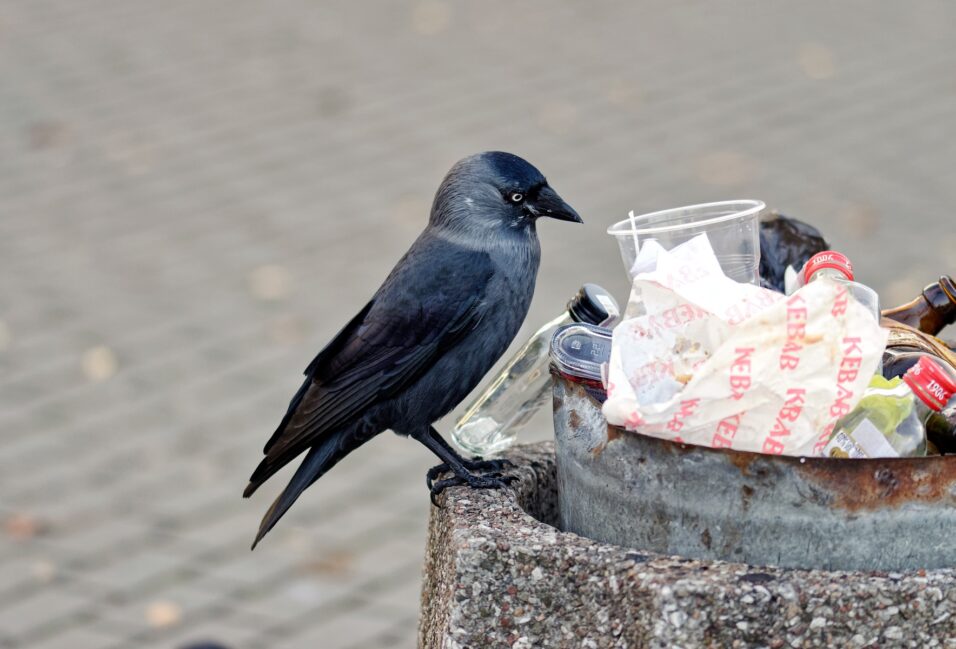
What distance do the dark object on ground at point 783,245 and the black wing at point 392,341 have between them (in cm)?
64

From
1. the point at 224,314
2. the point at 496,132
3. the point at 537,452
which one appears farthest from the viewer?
the point at 496,132

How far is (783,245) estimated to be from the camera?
301cm

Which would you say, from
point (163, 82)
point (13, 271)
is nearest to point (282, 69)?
point (163, 82)

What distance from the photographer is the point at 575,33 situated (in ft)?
33.3

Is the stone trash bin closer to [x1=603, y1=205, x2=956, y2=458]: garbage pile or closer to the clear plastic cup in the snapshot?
[x1=603, y1=205, x2=956, y2=458]: garbage pile

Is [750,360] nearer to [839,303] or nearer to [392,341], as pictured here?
[839,303]

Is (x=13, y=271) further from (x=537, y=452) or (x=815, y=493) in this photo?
(x=815, y=493)

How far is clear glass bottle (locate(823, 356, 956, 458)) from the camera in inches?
84.1

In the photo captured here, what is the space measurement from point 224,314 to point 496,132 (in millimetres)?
2430

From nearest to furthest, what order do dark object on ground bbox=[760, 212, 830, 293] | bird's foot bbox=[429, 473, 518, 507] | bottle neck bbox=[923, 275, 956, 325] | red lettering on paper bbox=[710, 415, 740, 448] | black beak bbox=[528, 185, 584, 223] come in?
1. red lettering on paper bbox=[710, 415, 740, 448]
2. bird's foot bbox=[429, 473, 518, 507]
3. bottle neck bbox=[923, 275, 956, 325]
4. dark object on ground bbox=[760, 212, 830, 293]
5. black beak bbox=[528, 185, 584, 223]

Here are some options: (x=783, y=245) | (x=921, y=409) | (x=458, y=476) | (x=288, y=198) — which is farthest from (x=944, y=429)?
(x=288, y=198)

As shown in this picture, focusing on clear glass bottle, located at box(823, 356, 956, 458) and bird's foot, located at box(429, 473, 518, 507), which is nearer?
clear glass bottle, located at box(823, 356, 956, 458)

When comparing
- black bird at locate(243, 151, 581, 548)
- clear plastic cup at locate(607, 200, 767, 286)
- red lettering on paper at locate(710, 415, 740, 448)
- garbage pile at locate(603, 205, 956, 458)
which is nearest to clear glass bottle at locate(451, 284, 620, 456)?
black bird at locate(243, 151, 581, 548)

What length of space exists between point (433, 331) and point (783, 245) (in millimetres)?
834
